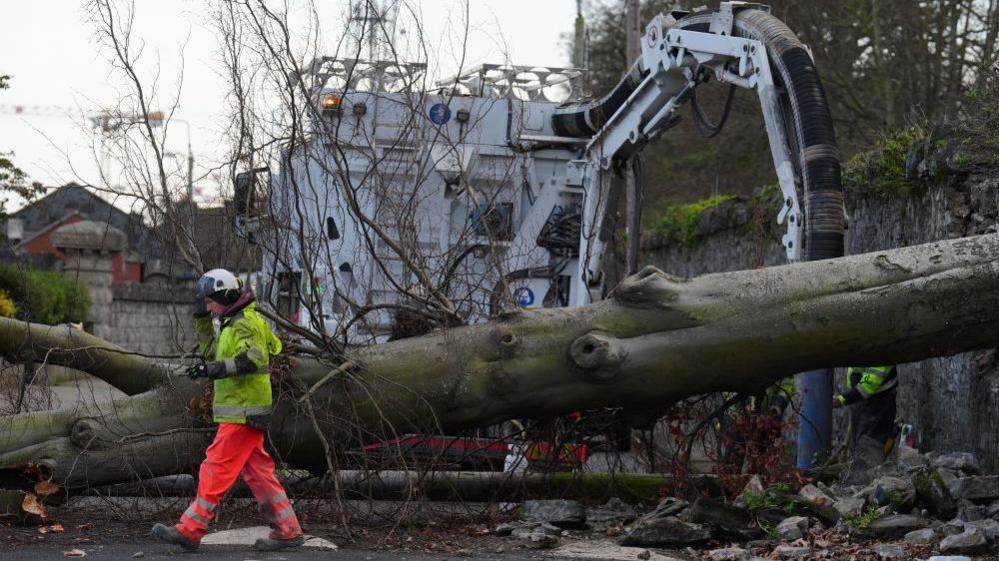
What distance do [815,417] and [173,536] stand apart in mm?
5080

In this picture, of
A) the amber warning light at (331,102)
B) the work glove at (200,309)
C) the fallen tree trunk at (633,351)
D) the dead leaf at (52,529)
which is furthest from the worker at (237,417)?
the amber warning light at (331,102)

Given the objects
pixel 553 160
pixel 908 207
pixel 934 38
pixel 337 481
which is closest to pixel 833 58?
pixel 934 38

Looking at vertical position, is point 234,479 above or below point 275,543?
above

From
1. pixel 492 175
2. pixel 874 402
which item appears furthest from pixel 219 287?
pixel 492 175

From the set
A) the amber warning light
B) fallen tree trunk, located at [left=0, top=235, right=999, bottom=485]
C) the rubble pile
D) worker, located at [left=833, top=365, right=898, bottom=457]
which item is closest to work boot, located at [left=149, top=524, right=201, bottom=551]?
fallen tree trunk, located at [left=0, top=235, right=999, bottom=485]

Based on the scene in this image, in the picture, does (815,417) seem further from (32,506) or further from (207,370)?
(32,506)

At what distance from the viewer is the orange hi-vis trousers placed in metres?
7.11

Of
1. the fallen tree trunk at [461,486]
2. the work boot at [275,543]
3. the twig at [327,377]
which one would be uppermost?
the twig at [327,377]

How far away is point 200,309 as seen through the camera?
25.8 ft

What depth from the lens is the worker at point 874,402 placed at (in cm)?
1026

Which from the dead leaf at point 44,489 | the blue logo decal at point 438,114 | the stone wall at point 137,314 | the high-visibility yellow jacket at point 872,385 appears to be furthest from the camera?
the stone wall at point 137,314

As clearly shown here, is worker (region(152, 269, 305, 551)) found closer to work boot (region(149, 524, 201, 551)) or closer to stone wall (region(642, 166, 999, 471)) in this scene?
work boot (region(149, 524, 201, 551))

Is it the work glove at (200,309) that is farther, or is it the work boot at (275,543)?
the work glove at (200,309)

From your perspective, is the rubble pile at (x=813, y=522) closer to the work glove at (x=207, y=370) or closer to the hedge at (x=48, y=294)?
the work glove at (x=207, y=370)
